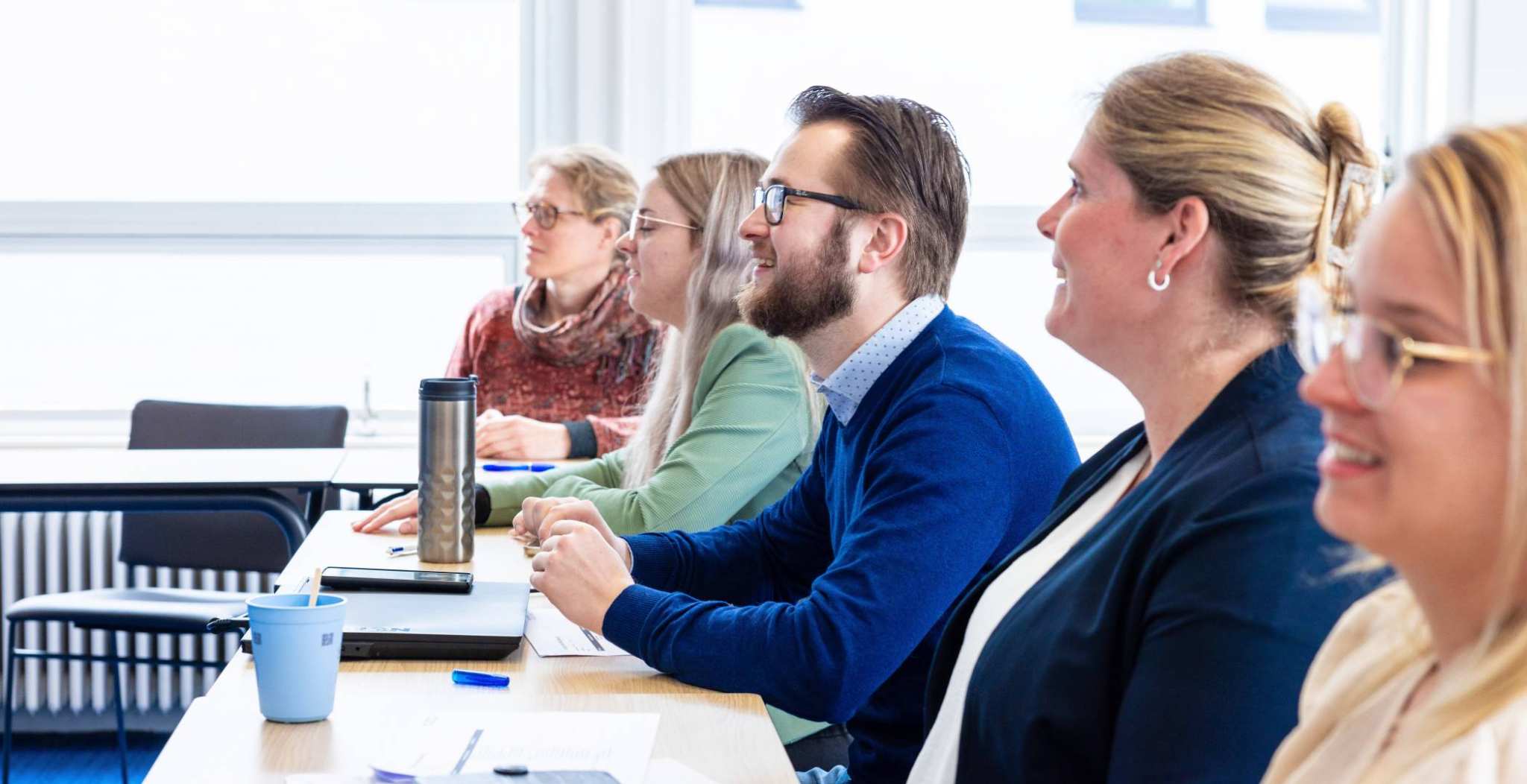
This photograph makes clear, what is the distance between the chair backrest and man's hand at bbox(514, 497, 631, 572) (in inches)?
54.5

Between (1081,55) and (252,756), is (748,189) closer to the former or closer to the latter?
(252,756)

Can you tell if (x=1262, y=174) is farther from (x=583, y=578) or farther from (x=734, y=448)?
(x=734, y=448)

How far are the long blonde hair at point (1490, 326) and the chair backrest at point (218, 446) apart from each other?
305 centimetres

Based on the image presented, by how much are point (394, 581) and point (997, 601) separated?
793mm

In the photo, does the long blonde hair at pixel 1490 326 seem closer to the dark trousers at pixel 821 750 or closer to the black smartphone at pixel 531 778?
the black smartphone at pixel 531 778

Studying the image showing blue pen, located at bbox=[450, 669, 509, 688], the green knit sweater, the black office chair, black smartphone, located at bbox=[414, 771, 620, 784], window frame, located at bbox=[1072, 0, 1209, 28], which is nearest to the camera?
black smartphone, located at bbox=[414, 771, 620, 784]

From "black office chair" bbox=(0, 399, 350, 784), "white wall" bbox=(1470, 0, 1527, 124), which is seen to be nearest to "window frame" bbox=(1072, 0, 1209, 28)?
"white wall" bbox=(1470, 0, 1527, 124)

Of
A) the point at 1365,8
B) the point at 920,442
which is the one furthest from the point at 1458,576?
the point at 1365,8

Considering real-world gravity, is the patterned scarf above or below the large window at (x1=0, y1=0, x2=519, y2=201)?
below

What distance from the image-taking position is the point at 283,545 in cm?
344

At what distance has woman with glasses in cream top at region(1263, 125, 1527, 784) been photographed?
0.68 meters

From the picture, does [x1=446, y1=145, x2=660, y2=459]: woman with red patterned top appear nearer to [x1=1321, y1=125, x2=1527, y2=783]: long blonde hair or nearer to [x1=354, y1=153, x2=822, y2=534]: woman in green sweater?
[x1=354, y1=153, x2=822, y2=534]: woman in green sweater

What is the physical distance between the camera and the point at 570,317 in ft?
12.0

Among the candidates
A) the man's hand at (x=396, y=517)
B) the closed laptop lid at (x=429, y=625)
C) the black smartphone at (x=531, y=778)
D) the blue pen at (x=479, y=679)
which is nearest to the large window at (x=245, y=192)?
the man's hand at (x=396, y=517)
